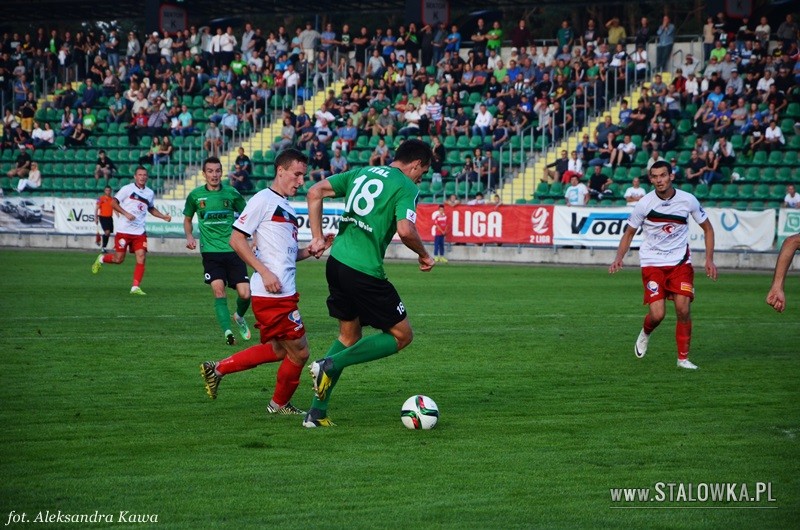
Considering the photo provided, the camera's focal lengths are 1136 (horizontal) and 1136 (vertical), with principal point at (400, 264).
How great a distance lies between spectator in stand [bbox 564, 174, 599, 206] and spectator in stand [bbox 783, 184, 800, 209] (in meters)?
5.27

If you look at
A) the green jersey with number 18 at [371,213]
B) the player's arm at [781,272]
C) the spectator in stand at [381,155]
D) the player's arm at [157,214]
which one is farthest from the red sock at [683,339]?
the spectator in stand at [381,155]

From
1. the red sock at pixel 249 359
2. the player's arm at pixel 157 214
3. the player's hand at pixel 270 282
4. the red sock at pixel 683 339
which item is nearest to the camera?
the player's hand at pixel 270 282

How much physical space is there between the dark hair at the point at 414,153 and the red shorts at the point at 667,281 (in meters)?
4.90

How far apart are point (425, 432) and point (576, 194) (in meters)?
23.5

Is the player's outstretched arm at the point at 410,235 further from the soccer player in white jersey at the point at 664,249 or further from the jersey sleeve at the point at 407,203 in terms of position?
the soccer player in white jersey at the point at 664,249


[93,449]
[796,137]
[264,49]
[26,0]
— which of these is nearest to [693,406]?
[93,449]

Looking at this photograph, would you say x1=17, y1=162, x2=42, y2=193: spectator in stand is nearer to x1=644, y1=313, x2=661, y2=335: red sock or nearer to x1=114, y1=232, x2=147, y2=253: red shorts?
x1=114, y1=232, x2=147, y2=253: red shorts

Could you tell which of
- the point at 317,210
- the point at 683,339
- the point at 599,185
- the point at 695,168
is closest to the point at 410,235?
the point at 317,210

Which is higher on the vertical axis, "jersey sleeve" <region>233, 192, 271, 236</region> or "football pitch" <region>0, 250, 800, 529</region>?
"jersey sleeve" <region>233, 192, 271, 236</region>

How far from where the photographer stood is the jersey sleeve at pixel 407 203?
8461 millimetres

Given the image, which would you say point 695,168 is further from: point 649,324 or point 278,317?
point 278,317

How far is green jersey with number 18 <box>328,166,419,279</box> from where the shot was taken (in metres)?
8.58

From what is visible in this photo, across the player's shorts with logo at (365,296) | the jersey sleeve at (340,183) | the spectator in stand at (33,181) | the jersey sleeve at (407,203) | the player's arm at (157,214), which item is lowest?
the spectator in stand at (33,181)

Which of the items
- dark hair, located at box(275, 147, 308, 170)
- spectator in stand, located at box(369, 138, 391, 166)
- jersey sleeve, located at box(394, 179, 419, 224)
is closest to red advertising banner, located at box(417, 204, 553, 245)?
spectator in stand, located at box(369, 138, 391, 166)
